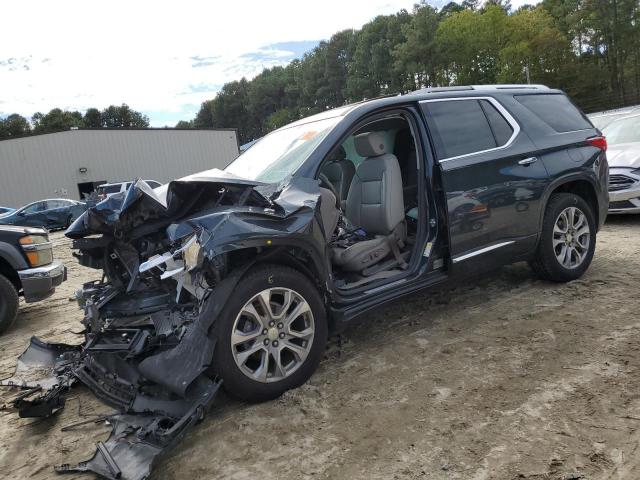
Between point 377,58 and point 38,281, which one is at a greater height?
point 377,58

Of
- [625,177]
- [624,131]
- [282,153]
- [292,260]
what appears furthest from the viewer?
[624,131]

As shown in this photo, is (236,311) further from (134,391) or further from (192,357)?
(134,391)

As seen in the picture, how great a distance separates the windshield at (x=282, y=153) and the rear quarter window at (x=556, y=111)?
6.79 feet

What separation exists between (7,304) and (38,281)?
1.28 ft

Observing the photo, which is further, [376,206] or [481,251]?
[376,206]

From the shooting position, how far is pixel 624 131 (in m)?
8.26

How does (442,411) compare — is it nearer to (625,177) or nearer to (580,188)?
(580,188)

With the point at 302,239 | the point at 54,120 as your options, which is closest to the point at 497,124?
the point at 302,239

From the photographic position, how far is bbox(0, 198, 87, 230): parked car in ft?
65.8

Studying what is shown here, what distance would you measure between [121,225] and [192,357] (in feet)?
3.90

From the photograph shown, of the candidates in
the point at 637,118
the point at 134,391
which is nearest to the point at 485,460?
the point at 134,391

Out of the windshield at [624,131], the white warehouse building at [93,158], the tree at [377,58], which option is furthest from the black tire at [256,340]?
the tree at [377,58]

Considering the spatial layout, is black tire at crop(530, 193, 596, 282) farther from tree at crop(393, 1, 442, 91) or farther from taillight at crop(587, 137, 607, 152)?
tree at crop(393, 1, 442, 91)

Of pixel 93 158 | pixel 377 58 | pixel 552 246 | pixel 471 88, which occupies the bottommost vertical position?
pixel 552 246
